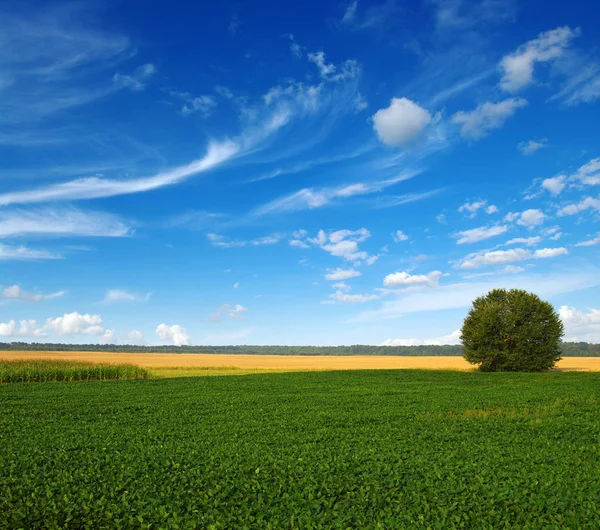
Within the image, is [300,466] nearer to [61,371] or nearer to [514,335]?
[61,371]

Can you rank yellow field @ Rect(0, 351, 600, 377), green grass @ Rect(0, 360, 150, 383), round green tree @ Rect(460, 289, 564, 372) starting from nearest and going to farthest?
green grass @ Rect(0, 360, 150, 383) → round green tree @ Rect(460, 289, 564, 372) → yellow field @ Rect(0, 351, 600, 377)

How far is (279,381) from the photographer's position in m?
53.2

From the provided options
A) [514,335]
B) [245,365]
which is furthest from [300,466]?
[245,365]

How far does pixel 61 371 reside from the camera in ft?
192

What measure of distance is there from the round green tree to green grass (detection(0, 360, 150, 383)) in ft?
163

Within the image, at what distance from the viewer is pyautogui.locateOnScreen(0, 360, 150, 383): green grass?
5625 cm

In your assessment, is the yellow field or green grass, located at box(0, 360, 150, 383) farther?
the yellow field

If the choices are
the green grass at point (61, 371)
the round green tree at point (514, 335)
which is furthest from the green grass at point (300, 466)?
the round green tree at point (514, 335)

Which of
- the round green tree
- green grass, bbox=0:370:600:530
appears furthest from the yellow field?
green grass, bbox=0:370:600:530

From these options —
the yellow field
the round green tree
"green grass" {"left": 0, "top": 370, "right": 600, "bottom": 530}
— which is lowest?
the yellow field

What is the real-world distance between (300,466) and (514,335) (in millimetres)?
67697

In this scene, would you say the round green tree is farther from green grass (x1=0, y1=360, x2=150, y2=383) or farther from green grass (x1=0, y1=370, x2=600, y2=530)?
green grass (x1=0, y1=360, x2=150, y2=383)

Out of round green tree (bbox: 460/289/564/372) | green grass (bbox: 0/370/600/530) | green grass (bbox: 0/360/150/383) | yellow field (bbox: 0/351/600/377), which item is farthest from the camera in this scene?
yellow field (bbox: 0/351/600/377)

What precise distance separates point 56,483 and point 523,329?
2895 inches
